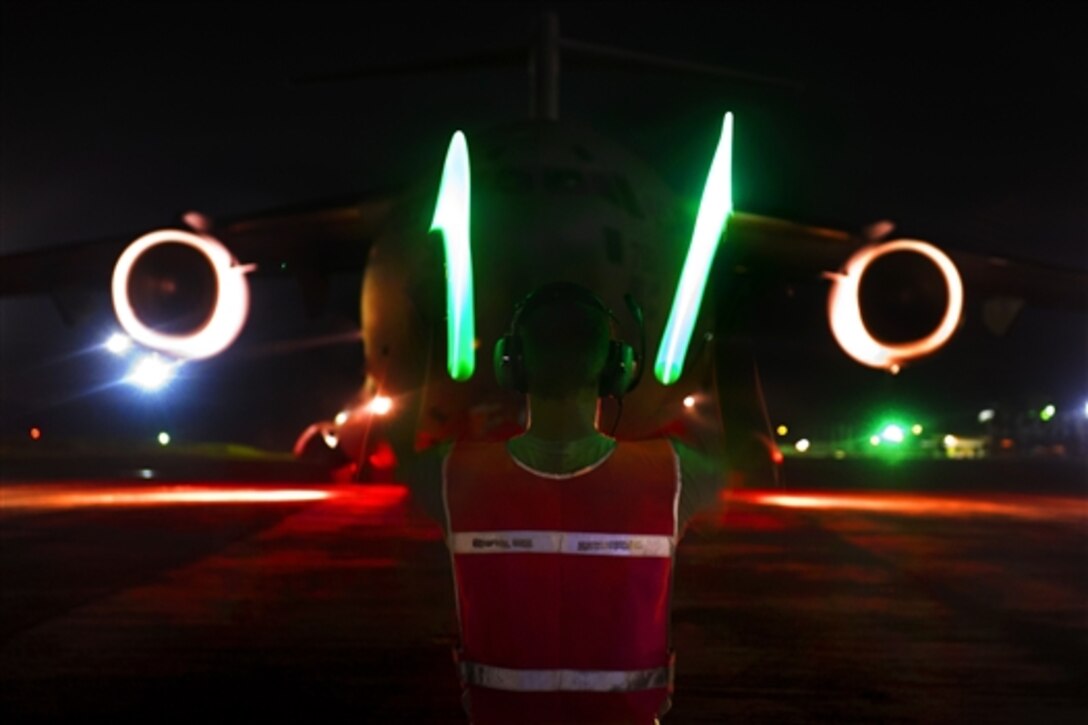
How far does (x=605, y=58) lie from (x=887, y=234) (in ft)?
15.4

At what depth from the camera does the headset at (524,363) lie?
237 cm

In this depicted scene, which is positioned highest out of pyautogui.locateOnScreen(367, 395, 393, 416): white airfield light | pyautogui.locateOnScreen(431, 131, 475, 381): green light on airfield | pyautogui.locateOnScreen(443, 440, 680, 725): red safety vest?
pyautogui.locateOnScreen(367, 395, 393, 416): white airfield light

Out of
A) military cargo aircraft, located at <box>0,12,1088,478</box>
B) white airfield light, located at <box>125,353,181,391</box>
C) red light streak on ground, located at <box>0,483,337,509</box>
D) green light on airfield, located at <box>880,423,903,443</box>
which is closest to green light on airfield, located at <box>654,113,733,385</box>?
military cargo aircraft, located at <box>0,12,1088,478</box>

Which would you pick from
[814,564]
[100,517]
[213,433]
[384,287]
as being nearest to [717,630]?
[814,564]

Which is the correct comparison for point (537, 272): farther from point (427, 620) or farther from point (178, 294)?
point (178, 294)

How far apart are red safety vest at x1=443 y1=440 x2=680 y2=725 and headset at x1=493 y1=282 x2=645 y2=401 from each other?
0.94ft

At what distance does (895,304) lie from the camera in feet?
39.4

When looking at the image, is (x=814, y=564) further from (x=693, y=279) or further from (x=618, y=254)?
(x=693, y=279)

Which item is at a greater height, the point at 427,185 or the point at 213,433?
the point at 213,433

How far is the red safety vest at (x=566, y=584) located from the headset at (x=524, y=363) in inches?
11.2

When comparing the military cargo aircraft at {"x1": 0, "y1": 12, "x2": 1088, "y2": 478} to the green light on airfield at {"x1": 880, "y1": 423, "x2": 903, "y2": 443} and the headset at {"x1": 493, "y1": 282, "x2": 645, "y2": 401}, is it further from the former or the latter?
the green light on airfield at {"x1": 880, "y1": 423, "x2": 903, "y2": 443}

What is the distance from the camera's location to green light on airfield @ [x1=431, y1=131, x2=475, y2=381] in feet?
8.55

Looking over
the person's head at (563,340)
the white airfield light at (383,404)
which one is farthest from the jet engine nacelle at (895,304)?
the person's head at (563,340)

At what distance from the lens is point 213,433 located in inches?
936
